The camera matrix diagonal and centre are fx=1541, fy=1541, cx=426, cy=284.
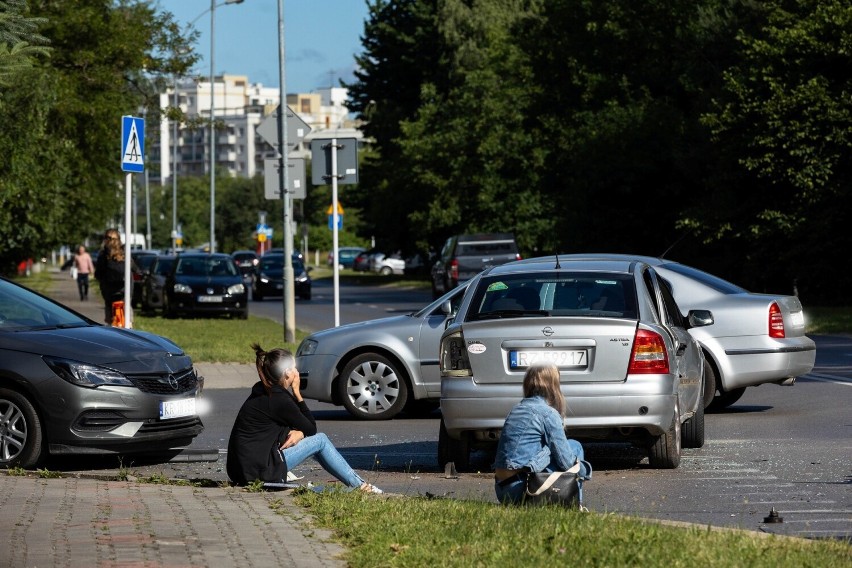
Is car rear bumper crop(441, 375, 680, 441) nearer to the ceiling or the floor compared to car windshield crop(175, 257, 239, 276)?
nearer to the floor

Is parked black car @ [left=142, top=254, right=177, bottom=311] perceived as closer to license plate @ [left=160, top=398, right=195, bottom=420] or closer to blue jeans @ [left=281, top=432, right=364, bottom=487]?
license plate @ [left=160, top=398, right=195, bottom=420]

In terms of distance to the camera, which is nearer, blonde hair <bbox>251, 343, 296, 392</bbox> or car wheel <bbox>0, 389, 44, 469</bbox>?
blonde hair <bbox>251, 343, 296, 392</bbox>

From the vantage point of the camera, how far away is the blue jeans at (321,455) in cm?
989

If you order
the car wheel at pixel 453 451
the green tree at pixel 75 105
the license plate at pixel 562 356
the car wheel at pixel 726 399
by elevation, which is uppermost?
the green tree at pixel 75 105

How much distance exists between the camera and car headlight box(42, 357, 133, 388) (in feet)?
36.9

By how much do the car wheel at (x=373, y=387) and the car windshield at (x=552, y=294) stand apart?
4.07 meters

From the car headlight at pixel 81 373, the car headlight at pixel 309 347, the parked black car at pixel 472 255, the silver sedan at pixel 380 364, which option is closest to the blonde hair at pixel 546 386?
the car headlight at pixel 81 373

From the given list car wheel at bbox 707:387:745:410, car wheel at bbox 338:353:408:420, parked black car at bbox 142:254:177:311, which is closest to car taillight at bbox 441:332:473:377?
car wheel at bbox 338:353:408:420

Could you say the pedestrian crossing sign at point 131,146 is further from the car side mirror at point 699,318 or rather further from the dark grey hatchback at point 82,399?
the car side mirror at point 699,318

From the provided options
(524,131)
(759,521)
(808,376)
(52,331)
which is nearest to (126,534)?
(759,521)

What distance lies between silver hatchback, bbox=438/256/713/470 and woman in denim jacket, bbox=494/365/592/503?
1893mm

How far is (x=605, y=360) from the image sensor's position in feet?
35.5

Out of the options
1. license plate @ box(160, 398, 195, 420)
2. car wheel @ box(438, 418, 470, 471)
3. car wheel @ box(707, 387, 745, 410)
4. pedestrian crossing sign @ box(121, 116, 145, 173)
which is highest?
pedestrian crossing sign @ box(121, 116, 145, 173)

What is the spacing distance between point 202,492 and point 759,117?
3161 centimetres
